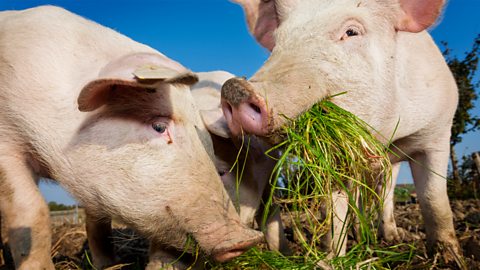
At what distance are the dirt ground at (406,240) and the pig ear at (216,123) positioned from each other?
1632 mm

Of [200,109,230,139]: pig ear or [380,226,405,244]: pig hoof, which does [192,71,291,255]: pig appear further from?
[380,226,405,244]: pig hoof

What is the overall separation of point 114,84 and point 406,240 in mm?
4064

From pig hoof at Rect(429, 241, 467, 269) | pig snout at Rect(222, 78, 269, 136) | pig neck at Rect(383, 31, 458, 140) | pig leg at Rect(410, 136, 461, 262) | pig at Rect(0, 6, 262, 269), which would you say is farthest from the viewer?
pig leg at Rect(410, 136, 461, 262)

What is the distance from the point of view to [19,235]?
328cm

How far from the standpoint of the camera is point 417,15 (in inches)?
154

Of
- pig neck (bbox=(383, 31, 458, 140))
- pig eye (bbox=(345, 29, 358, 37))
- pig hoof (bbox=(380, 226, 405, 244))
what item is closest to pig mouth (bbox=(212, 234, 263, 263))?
pig neck (bbox=(383, 31, 458, 140))

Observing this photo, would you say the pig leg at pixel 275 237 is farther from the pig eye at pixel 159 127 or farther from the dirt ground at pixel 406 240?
the pig eye at pixel 159 127

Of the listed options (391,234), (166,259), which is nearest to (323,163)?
(166,259)

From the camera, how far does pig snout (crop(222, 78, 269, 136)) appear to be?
2.84 metres

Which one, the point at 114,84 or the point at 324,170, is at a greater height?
the point at 114,84

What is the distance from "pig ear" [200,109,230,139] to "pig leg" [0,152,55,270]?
1.30 m

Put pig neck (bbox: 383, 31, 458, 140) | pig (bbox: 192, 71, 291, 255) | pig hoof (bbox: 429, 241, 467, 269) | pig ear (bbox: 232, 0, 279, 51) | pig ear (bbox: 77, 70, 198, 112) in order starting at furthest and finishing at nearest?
pig ear (bbox: 232, 0, 279, 51) < pig neck (bbox: 383, 31, 458, 140) < pig hoof (bbox: 429, 241, 467, 269) < pig (bbox: 192, 71, 291, 255) < pig ear (bbox: 77, 70, 198, 112)

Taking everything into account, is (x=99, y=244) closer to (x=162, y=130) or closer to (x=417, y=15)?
(x=162, y=130)

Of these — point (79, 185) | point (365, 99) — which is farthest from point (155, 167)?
point (365, 99)
